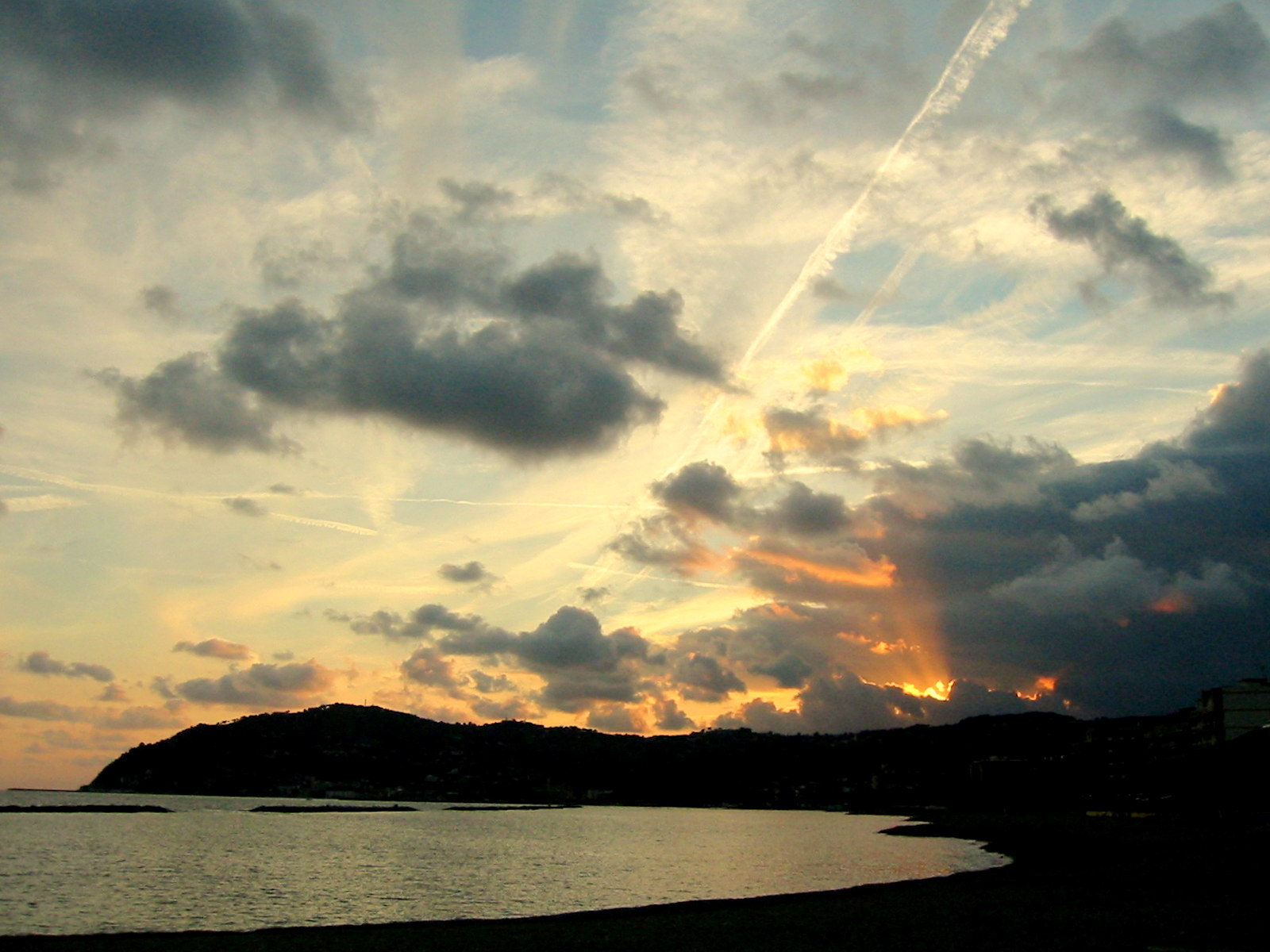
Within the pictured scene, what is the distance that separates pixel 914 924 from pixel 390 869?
44555 mm

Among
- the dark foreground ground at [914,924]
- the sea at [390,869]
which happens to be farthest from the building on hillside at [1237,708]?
the dark foreground ground at [914,924]

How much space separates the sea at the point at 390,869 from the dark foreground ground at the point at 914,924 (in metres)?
5.89

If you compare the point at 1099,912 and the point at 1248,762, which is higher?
the point at 1248,762

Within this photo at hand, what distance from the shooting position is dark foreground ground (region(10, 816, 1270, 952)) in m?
32.6

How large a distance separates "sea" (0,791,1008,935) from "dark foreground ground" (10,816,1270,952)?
5.89 m

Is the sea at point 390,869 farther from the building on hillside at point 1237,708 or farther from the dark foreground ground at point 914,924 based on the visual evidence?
the building on hillside at point 1237,708

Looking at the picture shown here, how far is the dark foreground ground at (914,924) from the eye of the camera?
3256 centimetres

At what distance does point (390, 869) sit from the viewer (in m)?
70.7

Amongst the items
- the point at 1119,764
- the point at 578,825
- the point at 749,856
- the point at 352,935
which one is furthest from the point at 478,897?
the point at 1119,764

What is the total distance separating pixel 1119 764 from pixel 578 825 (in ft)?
307

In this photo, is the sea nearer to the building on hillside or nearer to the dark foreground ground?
the dark foreground ground

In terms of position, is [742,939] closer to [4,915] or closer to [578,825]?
[4,915]

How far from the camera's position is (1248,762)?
156 ft

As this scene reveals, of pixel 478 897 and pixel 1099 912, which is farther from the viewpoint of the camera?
pixel 478 897
